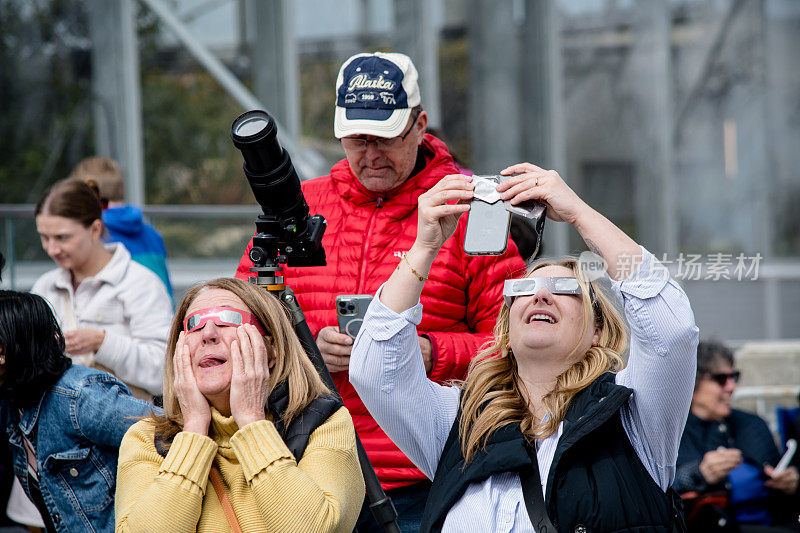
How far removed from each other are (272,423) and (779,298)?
25.8 feet

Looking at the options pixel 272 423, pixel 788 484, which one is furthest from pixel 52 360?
pixel 788 484

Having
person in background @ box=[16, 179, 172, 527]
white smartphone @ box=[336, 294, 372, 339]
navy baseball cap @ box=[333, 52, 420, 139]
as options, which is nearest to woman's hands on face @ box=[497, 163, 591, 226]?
Answer: white smartphone @ box=[336, 294, 372, 339]

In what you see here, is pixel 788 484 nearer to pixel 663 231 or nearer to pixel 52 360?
pixel 52 360

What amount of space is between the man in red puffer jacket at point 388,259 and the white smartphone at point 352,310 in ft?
0.34

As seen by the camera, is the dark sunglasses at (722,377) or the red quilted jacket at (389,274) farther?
the dark sunglasses at (722,377)

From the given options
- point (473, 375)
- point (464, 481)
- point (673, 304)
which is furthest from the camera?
point (473, 375)

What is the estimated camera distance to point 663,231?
9.59 metres

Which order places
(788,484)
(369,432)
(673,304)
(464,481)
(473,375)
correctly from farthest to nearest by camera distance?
(788,484) < (369,432) < (473,375) < (464,481) < (673,304)

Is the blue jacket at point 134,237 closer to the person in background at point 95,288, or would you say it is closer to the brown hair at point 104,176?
the brown hair at point 104,176

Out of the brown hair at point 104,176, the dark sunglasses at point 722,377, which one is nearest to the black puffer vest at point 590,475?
the dark sunglasses at point 722,377

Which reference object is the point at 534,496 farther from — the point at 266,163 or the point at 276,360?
the point at 266,163

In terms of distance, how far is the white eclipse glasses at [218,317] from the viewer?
8.72 feet

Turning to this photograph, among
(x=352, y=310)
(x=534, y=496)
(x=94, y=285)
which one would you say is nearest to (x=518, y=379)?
(x=534, y=496)

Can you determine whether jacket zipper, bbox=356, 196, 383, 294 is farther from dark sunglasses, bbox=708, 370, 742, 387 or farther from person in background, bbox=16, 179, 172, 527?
dark sunglasses, bbox=708, 370, 742, 387
